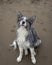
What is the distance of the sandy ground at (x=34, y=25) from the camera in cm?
290

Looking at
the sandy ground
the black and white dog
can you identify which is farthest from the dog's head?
the sandy ground

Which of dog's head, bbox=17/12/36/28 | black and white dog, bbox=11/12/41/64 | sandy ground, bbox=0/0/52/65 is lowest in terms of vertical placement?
sandy ground, bbox=0/0/52/65

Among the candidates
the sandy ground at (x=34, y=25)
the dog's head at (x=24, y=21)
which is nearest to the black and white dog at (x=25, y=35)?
the dog's head at (x=24, y=21)

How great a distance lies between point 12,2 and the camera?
4.61 m

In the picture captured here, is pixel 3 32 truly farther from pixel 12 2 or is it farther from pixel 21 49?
pixel 12 2

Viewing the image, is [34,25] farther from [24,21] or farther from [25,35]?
[24,21]

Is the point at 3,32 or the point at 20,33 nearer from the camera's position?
the point at 20,33

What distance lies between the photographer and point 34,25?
3641 mm

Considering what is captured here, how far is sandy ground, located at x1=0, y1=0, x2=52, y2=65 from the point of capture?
2.90m

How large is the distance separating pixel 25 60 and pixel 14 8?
178 centimetres

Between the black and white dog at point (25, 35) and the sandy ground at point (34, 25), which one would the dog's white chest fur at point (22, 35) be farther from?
the sandy ground at point (34, 25)

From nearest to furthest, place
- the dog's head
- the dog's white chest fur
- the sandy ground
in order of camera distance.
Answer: the dog's head < the dog's white chest fur < the sandy ground

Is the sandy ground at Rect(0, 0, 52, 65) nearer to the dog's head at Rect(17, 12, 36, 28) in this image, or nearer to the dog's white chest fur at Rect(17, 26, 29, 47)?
the dog's white chest fur at Rect(17, 26, 29, 47)

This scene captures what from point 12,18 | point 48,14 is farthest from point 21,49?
point 48,14
